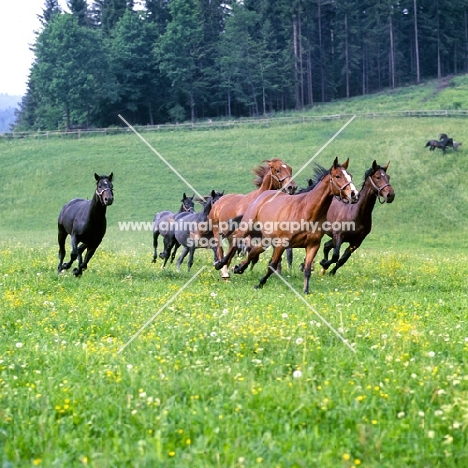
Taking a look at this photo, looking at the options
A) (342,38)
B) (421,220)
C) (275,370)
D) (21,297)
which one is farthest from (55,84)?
(275,370)

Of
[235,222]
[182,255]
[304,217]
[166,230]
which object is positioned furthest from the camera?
[166,230]

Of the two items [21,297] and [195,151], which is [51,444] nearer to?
[21,297]

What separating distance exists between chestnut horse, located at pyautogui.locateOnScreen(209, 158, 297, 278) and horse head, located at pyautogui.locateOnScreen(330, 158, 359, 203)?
2.39m

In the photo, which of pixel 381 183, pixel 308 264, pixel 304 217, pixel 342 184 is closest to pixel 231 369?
pixel 308 264

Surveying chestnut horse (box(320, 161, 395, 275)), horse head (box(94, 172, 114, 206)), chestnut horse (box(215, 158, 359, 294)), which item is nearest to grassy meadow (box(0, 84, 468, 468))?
chestnut horse (box(320, 161, 395, 275))

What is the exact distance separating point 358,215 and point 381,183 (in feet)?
3.93

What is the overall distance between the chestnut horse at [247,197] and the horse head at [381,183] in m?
1.84

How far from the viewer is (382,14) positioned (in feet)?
300

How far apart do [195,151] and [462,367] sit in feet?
164

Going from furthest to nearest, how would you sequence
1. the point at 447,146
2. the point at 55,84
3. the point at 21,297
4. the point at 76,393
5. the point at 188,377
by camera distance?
the point at 55,84 < the point at 447,146 < the point at 21,297 < the point at 188,377 < the point at 76,393

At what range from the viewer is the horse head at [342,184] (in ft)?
41.5

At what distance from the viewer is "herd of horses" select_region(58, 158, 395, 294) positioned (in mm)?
13508

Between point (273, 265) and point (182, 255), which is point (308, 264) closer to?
point (273, 265)

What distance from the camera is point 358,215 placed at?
54.7 ft
